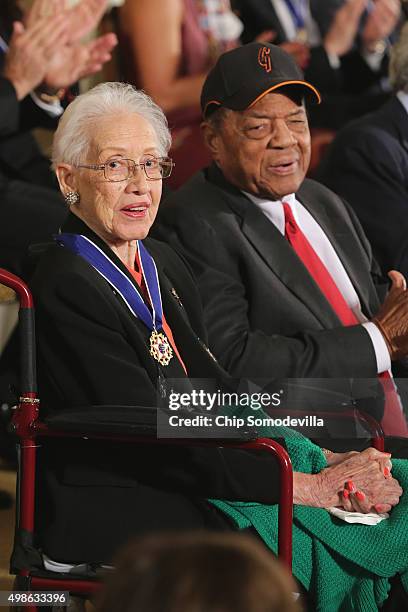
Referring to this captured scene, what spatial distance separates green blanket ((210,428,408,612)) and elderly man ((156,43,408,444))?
0.56m

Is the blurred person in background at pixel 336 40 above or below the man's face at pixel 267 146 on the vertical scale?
above

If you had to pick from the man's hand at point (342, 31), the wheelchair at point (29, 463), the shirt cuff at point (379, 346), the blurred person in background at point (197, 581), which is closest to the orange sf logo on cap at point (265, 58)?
the shirt cuff at point (379, 346)

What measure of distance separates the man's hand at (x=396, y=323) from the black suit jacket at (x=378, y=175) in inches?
21.9

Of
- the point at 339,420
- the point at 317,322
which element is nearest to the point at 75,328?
the point at 339,420

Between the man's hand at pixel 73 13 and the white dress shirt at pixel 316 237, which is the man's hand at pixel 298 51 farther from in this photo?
the white dress shirt at pixel 316 237

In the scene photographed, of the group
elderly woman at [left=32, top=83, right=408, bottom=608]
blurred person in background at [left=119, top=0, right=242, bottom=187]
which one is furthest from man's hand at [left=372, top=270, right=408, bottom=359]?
blurred person in background at [left=119, top=0, right=242, bottom=187]

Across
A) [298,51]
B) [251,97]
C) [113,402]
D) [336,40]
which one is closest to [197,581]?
[113,402]

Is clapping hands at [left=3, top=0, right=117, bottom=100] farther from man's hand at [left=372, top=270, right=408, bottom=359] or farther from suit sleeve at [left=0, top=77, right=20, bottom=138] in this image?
man's hand at [left=372, top=270, right=408, bottom=359]

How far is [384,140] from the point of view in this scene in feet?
12.0

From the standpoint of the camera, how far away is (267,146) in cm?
293

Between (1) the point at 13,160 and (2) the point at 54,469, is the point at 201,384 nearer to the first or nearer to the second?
(2) the point at 54,469

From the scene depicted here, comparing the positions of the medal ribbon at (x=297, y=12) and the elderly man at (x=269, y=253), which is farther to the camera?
the medal ribbon at (x=297, y=12)

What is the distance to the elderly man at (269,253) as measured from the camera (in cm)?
280

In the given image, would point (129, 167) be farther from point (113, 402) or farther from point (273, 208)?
point (273, 208)
